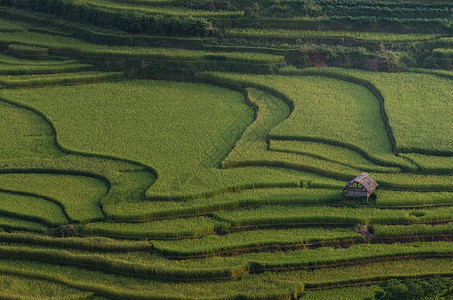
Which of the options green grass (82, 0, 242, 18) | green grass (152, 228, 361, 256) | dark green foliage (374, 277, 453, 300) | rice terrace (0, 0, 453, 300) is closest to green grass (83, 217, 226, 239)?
rice terrace (0, 0, 453, 300)

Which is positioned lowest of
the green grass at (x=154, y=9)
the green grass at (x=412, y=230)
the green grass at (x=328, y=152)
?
the green grass at (x=412, y=230)

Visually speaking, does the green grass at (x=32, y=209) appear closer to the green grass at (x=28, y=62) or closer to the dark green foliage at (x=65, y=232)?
the dark green foliage at (x=65, y=232)

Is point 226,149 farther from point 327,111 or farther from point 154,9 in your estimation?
point 154,9

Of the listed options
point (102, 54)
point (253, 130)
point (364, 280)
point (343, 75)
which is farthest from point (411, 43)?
point (364, 280)

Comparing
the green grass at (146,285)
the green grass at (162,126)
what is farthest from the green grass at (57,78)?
the green grass at (146,285)

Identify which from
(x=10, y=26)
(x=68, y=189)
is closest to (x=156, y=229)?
(x=68, y=189)

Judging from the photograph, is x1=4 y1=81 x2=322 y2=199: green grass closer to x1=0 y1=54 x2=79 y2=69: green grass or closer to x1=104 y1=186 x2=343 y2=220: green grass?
x1=104 y1=186 x2=343 y2=220: green grass
